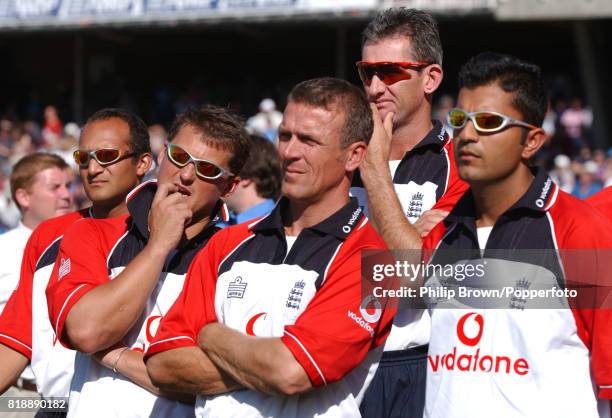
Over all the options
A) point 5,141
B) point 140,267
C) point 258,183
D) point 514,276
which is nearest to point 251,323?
point 140,267

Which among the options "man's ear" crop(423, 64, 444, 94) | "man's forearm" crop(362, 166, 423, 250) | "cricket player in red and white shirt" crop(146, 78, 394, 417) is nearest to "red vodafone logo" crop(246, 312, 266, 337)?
"cricket player in red and white shirt" crop(146, 78, 394, 417)

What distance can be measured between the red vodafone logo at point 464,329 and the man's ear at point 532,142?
23.5 inches

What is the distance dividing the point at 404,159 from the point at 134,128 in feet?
4.28

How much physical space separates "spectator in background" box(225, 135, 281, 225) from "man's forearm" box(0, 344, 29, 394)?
186 cm

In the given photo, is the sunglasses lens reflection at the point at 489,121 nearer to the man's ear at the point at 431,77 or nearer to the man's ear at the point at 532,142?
the man's ear at the point at 532,142

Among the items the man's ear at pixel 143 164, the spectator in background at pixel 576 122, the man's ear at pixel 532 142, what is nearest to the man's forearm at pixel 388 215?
the man's ear at pixel 532 142

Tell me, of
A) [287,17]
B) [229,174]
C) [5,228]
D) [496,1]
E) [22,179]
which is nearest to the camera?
[229,174]

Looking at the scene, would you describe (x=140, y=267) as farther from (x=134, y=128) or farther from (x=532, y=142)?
(x=532, y=142)

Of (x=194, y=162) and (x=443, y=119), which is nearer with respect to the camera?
(x=194, y=162)

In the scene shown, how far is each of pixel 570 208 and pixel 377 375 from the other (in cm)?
126

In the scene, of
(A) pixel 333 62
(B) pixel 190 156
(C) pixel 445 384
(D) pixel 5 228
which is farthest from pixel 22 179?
(A) pixel 333 62

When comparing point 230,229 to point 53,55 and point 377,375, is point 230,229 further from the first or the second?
point 53,55

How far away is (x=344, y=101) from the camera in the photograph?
346cm

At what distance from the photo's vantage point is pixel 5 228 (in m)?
14.2
